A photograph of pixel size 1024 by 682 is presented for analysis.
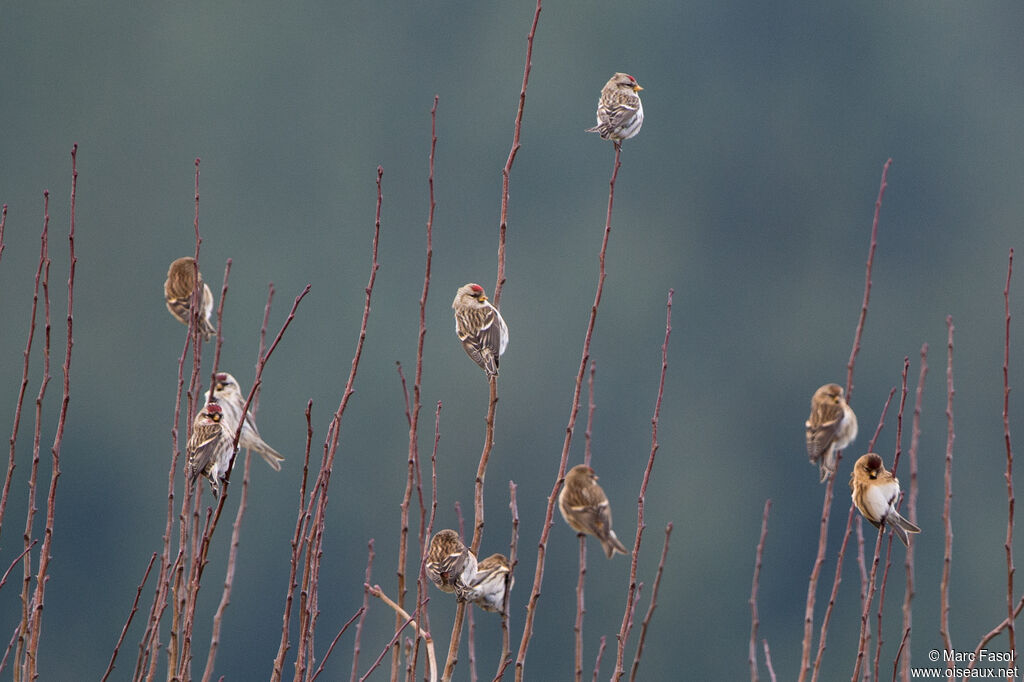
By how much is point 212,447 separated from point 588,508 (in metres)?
1.73

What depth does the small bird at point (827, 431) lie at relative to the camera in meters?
3.79

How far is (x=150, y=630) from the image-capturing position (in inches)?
99.2

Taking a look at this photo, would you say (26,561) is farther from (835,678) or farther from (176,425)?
(835,678)

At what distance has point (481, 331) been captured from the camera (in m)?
4.66

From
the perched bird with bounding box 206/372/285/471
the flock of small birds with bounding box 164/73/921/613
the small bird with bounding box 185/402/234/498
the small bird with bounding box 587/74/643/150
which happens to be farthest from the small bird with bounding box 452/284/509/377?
the small bird with bounding box 185/402/234/498

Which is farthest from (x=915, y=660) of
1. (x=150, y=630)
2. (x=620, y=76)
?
(x=150, y=630)

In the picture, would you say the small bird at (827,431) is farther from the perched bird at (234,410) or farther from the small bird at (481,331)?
the perched bird at (234,410)

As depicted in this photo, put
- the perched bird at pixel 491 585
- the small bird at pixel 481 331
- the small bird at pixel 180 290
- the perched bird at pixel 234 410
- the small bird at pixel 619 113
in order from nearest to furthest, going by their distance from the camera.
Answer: the perched bird at pixel 491 585
the perched bird at pixel 234 410
the small bird at pixel 481 331
the small bird at pixel 619 113
the small bird at pixel 180 290

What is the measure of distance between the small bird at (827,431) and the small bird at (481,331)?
1229 millimetres

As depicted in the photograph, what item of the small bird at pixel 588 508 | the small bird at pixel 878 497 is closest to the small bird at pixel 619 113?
the small bird at pixel 588 508

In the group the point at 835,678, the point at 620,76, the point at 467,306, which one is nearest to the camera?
the point at 467,306

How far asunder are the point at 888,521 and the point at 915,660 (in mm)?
16230

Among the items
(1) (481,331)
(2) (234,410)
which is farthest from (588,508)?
(2) (234,410)

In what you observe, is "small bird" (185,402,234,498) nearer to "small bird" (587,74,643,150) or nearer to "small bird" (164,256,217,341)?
"small bird" (164,256,217,341)
